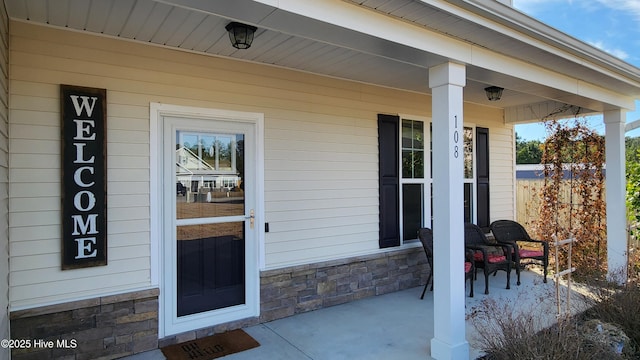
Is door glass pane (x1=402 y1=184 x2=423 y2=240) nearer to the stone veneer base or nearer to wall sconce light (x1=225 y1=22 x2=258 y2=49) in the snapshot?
the stone veneer base

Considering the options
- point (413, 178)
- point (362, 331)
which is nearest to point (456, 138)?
point (362, 331)

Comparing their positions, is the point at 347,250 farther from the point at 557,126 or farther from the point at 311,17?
the point at 557,126

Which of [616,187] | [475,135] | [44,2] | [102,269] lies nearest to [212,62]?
[44,2]

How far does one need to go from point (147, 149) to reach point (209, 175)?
58 centimetres

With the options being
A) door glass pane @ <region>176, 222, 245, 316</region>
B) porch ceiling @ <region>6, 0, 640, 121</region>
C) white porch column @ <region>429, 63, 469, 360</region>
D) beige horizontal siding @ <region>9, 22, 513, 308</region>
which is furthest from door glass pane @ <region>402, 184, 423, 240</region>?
door glass pane @ <region>176, 222, 245, 316</region>

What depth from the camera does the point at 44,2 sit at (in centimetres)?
243

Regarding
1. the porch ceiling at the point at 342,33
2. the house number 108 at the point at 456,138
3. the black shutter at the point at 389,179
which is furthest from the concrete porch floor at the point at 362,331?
the porch ceiling at the point at 342,33

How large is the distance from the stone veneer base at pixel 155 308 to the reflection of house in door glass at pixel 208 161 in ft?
3.03

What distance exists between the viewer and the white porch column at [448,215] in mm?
2877

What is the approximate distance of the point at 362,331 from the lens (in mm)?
3504

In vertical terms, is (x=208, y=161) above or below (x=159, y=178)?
above

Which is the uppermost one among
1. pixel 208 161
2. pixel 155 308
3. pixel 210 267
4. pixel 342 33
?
pixel 342 33

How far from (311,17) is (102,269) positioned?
237cm

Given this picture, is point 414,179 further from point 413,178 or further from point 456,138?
point 456,138
